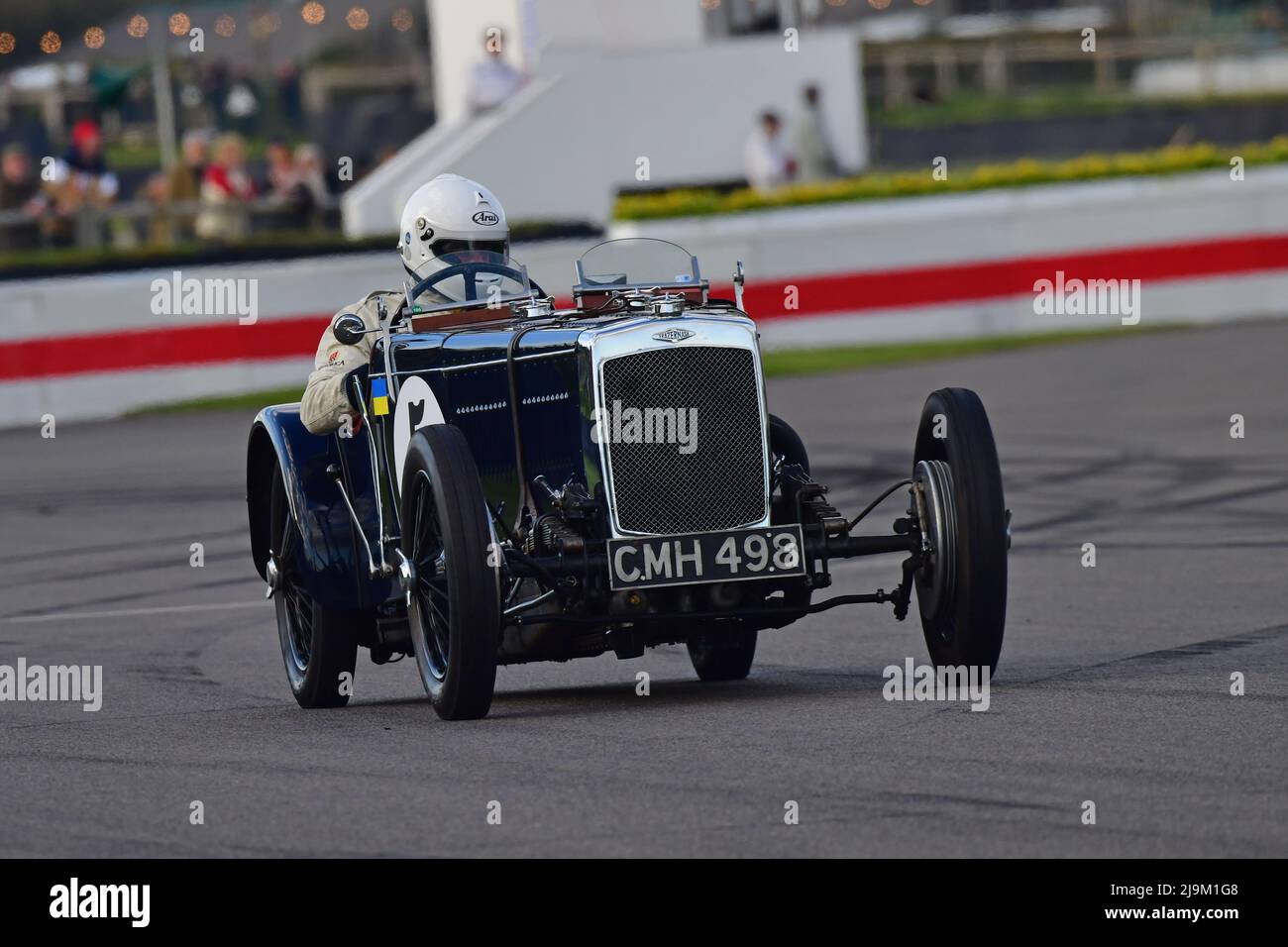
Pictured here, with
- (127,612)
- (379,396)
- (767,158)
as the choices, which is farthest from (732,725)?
(767,158)

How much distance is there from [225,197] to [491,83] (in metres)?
4.38

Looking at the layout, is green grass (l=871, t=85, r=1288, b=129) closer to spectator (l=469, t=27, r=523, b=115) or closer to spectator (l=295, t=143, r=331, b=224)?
spectator (l=469, t=27, r=523, b=115)

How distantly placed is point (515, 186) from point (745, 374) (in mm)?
19887

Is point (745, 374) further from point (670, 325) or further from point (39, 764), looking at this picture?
point (39, 764)

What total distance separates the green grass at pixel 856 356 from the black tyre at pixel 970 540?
12.7m

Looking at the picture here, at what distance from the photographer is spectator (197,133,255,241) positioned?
2494cm

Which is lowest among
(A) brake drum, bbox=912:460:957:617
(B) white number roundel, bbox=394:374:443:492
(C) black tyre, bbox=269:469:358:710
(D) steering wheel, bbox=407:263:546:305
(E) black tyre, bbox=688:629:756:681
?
(E) black tyre, bbox=688:629:756:681

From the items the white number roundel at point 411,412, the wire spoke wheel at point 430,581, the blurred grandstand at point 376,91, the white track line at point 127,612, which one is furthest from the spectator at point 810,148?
the wire spoke wheel at point 430,581

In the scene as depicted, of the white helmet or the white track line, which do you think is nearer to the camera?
the white helmet

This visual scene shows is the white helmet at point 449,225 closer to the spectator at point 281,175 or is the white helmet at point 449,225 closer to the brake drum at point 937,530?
the brake drum at point 937,530

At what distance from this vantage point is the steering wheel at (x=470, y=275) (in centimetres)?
887

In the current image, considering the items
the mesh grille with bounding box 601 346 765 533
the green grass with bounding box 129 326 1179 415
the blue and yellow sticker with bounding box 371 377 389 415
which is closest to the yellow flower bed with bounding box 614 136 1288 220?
the green grass with bounding box 129 326 1179 415

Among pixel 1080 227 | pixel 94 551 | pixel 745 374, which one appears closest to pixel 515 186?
pixel 1080 227

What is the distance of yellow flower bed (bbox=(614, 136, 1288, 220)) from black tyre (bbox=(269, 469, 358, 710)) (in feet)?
43.6
